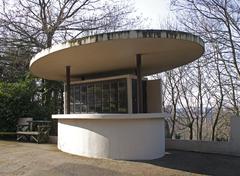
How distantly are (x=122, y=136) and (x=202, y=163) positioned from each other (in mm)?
2584

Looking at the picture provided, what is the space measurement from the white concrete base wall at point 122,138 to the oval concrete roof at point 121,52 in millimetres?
2134

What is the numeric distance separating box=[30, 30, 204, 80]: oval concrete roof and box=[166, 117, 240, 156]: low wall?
2891 millimetres

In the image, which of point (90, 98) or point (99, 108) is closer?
point (99, 108)

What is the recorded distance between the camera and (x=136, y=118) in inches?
398

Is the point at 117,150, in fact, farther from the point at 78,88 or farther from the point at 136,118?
the point at 78,88

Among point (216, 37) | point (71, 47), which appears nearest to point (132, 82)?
point (71, 47)

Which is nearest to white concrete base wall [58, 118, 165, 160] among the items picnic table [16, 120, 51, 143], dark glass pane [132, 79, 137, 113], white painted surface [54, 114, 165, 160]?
white painted surface [54, 114, 165, 160]

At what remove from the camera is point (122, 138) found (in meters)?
10.2

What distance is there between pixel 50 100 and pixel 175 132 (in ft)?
25.6

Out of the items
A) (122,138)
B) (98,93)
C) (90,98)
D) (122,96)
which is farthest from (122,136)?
(90,98)

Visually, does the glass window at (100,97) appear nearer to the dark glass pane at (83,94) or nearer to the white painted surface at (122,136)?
the dark glass pane at (83,94)

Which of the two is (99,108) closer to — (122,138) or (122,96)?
(122,96)

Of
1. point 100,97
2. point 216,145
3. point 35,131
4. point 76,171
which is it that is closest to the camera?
point 76,171

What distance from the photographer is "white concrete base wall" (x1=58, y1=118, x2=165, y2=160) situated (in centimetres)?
1017
